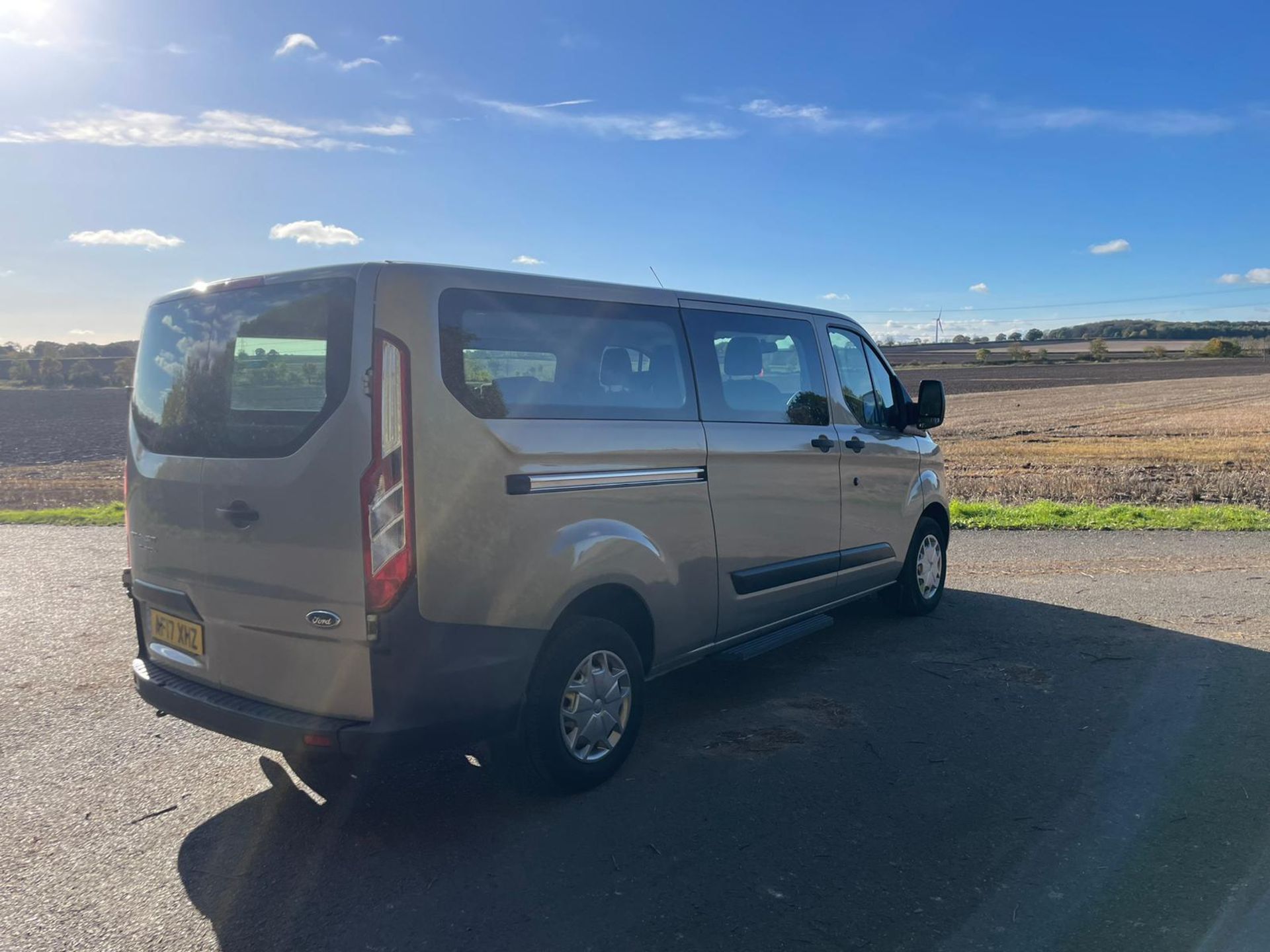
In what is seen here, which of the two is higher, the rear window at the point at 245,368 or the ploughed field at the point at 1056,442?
the rear window at the point at 245,368

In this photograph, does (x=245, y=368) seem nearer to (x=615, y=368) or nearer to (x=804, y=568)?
(x=615, y=368)

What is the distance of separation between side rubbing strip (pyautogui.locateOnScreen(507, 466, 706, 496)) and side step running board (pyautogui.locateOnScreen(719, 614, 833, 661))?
90 centimetres

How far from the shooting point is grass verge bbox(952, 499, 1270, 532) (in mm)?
10008

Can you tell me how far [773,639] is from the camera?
4816 mm

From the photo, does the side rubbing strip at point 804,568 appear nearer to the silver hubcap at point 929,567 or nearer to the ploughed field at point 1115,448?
the silver hubcap at point 929,567

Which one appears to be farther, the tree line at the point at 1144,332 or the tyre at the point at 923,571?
the tree line at the point at 1144,332

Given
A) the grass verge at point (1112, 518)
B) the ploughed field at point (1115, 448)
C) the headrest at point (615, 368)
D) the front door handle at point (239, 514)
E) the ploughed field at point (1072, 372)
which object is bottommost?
the grass verge at point (1112, 518)

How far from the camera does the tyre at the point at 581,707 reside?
3531 mm

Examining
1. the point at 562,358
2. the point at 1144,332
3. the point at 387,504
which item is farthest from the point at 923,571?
the point at 1144,332

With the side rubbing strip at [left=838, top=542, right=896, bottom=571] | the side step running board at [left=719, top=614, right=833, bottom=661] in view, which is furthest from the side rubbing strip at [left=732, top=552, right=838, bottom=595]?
the side step running board at [left=719, top=614, right=833, bottom=661]

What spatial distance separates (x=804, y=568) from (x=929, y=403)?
5.65ft

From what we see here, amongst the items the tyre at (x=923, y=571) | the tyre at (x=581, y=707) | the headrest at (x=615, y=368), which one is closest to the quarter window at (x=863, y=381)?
the tyre at (x=923, y=571)

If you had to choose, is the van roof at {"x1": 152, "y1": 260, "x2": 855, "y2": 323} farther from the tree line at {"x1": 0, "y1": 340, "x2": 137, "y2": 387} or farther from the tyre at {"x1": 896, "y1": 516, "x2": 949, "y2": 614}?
the tree line at {"x1": 0, "y1": 340, "x2": 137, "y2": 387}

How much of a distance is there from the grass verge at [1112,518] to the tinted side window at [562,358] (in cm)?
682
